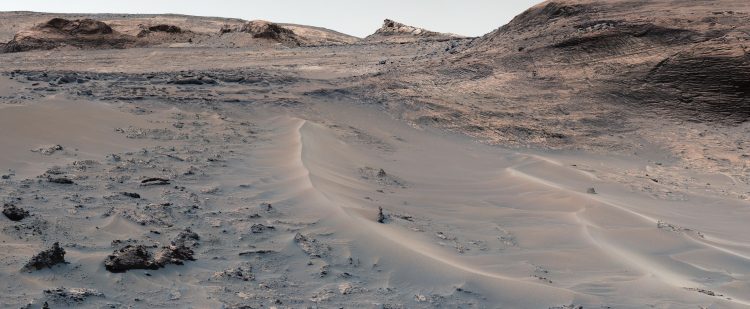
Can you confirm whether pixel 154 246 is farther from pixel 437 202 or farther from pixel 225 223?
pixel 437 202

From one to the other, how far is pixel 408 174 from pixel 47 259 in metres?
3.16

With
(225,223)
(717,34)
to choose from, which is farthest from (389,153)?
(717,34)

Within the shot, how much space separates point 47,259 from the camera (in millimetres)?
2635

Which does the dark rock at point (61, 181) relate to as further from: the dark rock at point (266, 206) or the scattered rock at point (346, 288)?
the scattered rock at point (346, 288)

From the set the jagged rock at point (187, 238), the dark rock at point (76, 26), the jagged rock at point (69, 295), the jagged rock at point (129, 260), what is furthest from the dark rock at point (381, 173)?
the dark rock at point (76, 26)

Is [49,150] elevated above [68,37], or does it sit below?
below

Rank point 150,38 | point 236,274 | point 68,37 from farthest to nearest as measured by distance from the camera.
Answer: point 150,38 → point 68,37 → point 236,274

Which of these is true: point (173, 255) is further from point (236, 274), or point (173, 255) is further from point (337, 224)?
point (337, 224)

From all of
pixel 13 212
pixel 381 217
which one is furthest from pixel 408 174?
pixel 13 212

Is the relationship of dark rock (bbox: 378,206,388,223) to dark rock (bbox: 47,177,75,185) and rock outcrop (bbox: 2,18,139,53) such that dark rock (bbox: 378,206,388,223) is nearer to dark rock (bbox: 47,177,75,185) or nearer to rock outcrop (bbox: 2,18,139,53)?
dark rock (bbox: 47,177,75,185)

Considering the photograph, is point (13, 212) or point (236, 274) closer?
point (236, 274)

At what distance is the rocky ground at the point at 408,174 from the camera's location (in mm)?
2883

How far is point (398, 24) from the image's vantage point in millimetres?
22516

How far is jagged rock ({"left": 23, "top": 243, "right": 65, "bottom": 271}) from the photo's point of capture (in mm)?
2602
